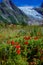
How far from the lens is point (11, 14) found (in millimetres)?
16656

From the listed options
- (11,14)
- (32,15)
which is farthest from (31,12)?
(11,14)

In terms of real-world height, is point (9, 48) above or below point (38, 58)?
above

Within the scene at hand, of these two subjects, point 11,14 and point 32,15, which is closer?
point 32,15

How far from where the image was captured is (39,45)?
1037 cm

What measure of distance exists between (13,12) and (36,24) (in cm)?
147

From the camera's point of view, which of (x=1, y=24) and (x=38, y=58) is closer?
(x=38, y=58)

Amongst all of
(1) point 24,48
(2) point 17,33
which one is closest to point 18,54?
(1) point 24,48

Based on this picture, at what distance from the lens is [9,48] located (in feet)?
28.9

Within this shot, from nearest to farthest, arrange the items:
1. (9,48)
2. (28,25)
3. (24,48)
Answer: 1. (9,48)
2. (24,48)
3. (28,25)

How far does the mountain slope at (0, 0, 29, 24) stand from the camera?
15.9 m

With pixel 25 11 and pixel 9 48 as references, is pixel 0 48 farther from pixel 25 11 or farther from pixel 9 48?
pixel 25 11

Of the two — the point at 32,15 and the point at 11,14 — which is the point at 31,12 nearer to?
the point at 32,15

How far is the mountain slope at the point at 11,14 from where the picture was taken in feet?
52.0

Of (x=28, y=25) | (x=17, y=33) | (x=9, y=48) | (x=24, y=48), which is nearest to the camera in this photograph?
(x=9, y=48)
